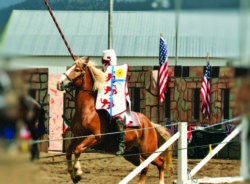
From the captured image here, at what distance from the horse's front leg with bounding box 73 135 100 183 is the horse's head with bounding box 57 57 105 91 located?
54 centimetres

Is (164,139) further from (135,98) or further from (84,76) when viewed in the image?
(135,98)

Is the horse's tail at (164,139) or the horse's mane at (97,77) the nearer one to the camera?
the horse's mane at (97,77)

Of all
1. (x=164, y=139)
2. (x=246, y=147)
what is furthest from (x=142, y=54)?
(x=246, y=147)

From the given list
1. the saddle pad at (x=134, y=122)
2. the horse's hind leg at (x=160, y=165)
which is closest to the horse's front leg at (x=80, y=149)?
the saddle pad at (x=134, y=122)

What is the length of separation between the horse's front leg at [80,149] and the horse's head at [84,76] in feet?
1.76

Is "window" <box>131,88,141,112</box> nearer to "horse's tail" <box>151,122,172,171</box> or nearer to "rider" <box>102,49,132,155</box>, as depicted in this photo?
"horse's tail" <box>151,122,172,171</box>

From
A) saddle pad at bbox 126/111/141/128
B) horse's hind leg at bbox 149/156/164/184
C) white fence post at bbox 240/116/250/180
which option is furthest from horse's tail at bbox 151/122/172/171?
white fence post at bbox 240/116/250/180

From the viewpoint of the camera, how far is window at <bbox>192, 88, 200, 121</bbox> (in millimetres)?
9312

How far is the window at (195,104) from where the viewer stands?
931cm

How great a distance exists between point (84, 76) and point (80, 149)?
78 centimetres

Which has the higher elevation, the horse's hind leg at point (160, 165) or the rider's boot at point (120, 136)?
the rider's boot at point (120, 136)

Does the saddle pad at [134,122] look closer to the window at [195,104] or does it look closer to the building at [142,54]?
the building at [142,54]

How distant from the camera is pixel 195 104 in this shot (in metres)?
9.47

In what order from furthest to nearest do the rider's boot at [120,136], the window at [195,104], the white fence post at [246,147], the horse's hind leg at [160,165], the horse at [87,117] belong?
the window at [195,104] → the horse's hind leg at [160,165] → the rider's boot at [120,136] → the horse at [87,117] → the white fence post at [246,147]
